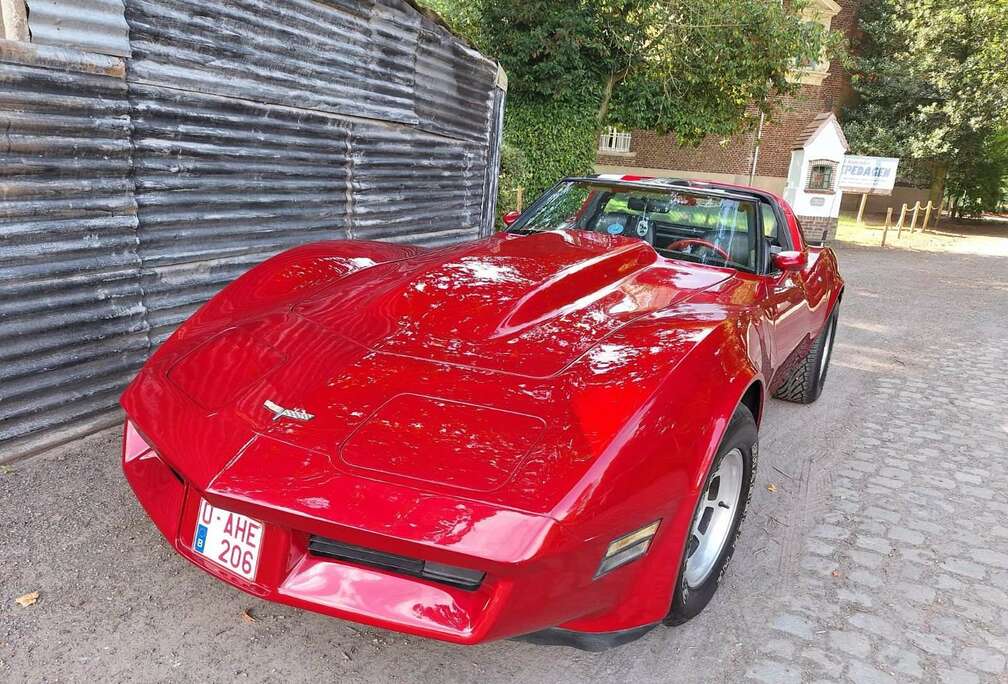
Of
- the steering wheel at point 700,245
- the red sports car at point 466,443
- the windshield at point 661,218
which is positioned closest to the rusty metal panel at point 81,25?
the red sports car at point 466,443

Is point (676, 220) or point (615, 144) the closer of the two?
point (676, 220)

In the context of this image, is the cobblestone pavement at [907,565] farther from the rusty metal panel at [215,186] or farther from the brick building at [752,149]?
the brick building at [752,149]

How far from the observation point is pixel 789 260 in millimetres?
3369

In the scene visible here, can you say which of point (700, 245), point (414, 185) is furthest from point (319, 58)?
point (700, 245)

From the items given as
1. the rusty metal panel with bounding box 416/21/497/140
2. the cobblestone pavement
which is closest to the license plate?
the cobblestone pavement

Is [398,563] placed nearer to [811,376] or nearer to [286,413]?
[286,413]

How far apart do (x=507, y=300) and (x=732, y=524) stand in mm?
1144

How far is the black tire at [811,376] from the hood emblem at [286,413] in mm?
3490

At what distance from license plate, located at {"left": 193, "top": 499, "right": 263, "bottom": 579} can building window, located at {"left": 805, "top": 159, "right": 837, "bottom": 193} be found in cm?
1731

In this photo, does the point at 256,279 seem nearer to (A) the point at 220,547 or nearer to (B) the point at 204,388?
(B) the point at 204,388

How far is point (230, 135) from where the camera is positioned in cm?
414

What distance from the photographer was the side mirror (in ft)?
11.0

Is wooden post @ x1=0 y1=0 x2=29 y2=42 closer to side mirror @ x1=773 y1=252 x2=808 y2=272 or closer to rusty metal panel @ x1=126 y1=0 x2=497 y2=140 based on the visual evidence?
rusty metal panel @ x1=126 y1=0 x2=497 y2=140

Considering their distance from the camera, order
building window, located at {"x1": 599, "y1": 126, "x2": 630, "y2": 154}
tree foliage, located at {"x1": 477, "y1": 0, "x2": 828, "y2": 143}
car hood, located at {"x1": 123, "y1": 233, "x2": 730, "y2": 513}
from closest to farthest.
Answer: car hood, located at {"x1": 123, "y1": 233, "x2": 730, "y2": 513} < tree foliage, located at {"x1": 477, "y1": 0, "x2": 828, "y2": 143} < building window, located at {"x1": 599, "y1": 126, "x2": 630, "y2": 154}
